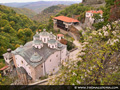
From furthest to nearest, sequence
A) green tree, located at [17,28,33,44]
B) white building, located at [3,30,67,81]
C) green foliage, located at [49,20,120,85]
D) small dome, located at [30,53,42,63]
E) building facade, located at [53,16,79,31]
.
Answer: green tree, located at [17,28,33,44] → building facade, located at [53,16,79,31] → white building, located at [3,30,67,81] → small dome, located at [30,53,42,63] → green foliage, located at [49,20,120,85]

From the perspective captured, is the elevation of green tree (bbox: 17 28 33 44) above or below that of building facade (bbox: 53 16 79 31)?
below

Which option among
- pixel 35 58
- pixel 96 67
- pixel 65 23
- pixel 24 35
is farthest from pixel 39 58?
Answer: pixel 24 35

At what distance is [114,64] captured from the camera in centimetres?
670

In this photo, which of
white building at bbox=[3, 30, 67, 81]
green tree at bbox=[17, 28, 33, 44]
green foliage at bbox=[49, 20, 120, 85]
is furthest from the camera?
green tree at bbox=[17, 28, 33, 44]

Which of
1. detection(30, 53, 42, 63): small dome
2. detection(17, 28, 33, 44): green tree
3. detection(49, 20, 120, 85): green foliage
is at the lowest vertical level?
detection(17, 28, 33, 44): green tree

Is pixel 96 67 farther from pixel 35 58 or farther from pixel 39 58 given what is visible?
pixel 35 58

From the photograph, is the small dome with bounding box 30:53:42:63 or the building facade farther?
the building facade

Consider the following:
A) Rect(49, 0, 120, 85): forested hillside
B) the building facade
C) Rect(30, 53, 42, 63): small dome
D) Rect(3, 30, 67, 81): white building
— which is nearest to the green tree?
the building facade

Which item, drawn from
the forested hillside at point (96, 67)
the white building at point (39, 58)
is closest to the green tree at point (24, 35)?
the white building at point (39, 58)

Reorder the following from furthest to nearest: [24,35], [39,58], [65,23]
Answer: [24,35] < [65,23] < [39,58]

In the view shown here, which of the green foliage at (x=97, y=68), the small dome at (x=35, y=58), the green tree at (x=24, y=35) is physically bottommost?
the green tree at (x=24, y=35)

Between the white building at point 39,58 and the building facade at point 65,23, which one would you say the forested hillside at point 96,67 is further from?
the building facade at point 65,23

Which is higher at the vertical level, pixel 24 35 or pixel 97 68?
pixel 97 68

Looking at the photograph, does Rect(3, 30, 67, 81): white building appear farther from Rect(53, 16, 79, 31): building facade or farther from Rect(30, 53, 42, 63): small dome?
Rect(53, 16, 79, 31): building facade
